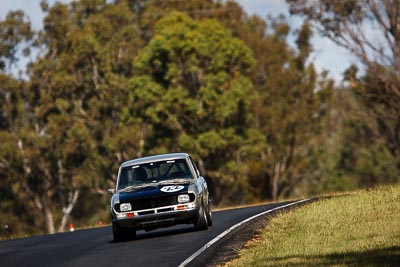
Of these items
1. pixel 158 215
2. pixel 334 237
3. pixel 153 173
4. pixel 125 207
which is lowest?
pixel 334 237

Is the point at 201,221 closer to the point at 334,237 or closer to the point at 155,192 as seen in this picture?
the point at 155,192

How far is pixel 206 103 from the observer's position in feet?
196

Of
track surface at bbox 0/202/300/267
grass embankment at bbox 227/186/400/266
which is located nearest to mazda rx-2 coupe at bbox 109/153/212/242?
track surface at bbox 0/202/300/267

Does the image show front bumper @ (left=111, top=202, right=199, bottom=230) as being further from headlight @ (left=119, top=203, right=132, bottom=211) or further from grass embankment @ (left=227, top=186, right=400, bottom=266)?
grass embankment @ (left=227, top=186, right=400, bottom=266)

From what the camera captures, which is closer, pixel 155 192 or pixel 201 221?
pixel 155 192

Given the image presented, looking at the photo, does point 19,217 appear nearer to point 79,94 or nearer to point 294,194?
point 79,94

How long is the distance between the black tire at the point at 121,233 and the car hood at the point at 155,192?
1.84ft

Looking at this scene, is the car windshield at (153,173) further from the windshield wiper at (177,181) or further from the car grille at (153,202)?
the car grille at (153,202)

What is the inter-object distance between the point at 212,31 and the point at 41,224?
2127cm

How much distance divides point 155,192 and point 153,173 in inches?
39.5

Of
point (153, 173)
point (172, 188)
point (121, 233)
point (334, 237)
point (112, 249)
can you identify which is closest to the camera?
point (334, 237)

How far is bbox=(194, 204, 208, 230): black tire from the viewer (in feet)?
63.6

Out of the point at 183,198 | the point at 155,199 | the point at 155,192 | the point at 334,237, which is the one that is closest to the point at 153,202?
the point at 155,199

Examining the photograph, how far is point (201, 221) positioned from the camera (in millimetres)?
19547
